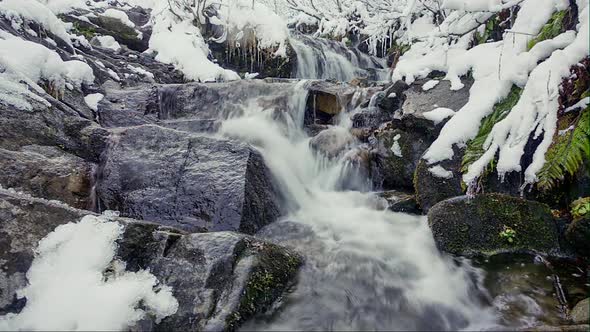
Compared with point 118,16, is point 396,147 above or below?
below

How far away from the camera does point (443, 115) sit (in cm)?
504

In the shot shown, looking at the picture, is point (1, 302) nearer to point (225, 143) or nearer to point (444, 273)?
point (225, 143)

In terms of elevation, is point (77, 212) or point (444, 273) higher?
point (77, 212)

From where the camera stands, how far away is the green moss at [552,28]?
3516mm

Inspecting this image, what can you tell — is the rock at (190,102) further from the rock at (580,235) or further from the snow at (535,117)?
the rock at (580,235)

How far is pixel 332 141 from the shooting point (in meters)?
6.51

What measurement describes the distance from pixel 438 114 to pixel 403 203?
1337 mm

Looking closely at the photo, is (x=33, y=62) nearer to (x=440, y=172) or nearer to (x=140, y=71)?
(x=140, y=71)

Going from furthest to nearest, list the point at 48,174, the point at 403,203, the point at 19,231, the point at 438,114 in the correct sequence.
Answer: the point at 438,114
the point at 403,203
the point at 48,174
the point at 19,231

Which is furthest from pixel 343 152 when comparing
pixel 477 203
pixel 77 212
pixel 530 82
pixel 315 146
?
pixel 77 212

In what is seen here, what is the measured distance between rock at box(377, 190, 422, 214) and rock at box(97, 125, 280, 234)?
1.57 metres

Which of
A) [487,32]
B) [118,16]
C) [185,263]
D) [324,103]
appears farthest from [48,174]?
[118,16]

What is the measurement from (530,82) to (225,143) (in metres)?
3.52

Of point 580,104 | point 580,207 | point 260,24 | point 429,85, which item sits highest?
point 260,24
